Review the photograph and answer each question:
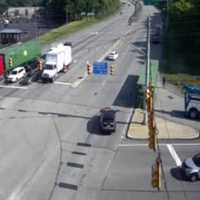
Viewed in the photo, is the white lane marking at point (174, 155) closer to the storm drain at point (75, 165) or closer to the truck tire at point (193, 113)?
the storm drain at point (75, 165)

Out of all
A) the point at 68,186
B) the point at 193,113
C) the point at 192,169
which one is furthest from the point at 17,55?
the point at 192,169

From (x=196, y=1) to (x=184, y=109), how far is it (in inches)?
1348

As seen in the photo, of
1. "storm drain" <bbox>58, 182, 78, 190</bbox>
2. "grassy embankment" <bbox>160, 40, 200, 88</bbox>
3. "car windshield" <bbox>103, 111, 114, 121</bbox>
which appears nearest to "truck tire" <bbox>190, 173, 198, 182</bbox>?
"storm drain" <bbox>58, 182, 78, 190</bbox>

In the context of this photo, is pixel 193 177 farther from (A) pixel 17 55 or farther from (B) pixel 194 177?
(A) pixel 17 55

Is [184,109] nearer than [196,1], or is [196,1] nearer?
[184,109]

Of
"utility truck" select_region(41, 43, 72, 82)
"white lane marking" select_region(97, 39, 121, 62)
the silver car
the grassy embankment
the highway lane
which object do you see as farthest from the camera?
"white lane marking" select_region(97, 39, 121, 62)

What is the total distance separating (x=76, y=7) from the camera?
140500 mm

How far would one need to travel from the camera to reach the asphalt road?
32.8m

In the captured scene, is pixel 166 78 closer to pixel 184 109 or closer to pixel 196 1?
pixel 184 109

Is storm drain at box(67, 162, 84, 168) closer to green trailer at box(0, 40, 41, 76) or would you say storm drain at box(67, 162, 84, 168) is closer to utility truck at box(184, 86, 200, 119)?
utility truck at box(184, 86, 200, 119)

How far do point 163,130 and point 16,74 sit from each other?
79.4ft

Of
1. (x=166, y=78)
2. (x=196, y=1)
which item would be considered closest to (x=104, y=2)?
(x=196, y=1)

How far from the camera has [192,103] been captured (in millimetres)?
47469

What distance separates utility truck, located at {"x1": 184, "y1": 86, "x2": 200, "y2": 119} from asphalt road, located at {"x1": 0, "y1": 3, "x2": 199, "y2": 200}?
220 inches
